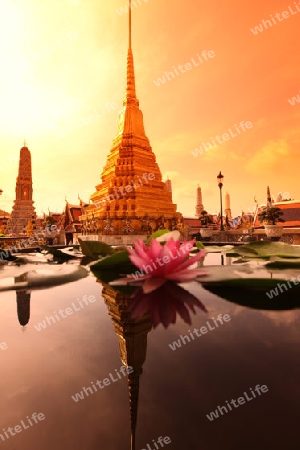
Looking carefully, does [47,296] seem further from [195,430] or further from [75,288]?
[195,430]

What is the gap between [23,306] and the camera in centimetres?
103

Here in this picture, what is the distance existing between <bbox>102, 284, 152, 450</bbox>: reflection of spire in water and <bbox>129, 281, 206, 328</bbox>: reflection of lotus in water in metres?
0.03

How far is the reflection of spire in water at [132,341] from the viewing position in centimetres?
44

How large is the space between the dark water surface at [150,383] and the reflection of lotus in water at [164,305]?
4 cm

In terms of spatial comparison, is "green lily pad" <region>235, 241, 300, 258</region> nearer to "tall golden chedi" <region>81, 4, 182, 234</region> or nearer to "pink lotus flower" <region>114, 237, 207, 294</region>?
"pink lotus flower" <region>114, 237, 207, 294</region>

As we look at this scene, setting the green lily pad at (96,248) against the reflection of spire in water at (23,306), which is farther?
the green lily pad at (96,248)

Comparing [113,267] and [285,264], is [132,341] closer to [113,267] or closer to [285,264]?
[113,267]

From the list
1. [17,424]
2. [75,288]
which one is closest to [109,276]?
[75,288]

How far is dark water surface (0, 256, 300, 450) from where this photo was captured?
357 millimetres

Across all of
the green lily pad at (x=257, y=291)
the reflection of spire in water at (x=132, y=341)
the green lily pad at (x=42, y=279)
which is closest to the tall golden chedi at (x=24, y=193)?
the green lily pad at (x=42, y=279)

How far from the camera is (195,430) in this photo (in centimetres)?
36

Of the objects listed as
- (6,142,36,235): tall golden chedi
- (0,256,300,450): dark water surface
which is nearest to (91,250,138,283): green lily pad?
(0,256,300,450): dark water surface

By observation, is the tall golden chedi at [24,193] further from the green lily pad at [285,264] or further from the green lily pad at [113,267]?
the green lily pad at [285,264]

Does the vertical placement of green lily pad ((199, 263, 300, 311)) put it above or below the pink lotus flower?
below
